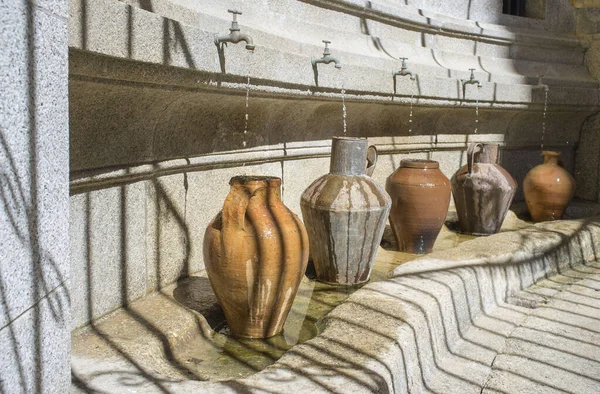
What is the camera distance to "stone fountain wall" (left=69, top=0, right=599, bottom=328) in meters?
2.83

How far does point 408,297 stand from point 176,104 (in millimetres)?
1650

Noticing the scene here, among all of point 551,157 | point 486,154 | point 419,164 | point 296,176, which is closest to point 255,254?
point 296,176

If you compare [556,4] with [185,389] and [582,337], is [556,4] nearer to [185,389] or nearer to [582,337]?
[582,337]

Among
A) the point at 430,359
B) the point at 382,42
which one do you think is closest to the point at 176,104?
the point at 430,359

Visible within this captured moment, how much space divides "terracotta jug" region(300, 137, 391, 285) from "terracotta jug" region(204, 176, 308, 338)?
95 centimetres

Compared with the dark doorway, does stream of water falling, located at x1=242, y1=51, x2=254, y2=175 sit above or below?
below

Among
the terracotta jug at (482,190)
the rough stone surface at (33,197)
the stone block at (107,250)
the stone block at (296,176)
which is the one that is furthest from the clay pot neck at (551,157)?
the rough stone surface at (33,197)

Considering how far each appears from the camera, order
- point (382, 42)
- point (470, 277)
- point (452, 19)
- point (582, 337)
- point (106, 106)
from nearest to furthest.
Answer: point (106, 106) → point (582, 337) → point (470, 277) → point (382, 42) → point (452, 19)

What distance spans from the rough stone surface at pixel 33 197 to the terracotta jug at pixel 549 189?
5942 mm

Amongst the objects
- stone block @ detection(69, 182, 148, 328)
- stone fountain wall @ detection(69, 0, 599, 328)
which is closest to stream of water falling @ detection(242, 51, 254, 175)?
stone fountain wall @ detection(69, 0, 599, 328)

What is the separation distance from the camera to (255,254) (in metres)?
3.03

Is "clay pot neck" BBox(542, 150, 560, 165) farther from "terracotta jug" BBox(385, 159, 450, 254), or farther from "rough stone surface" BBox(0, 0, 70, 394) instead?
"rough stone surface" BBox(0, 0, 70, 394)

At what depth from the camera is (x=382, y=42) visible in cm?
652

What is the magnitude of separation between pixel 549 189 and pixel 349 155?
11.2ft
